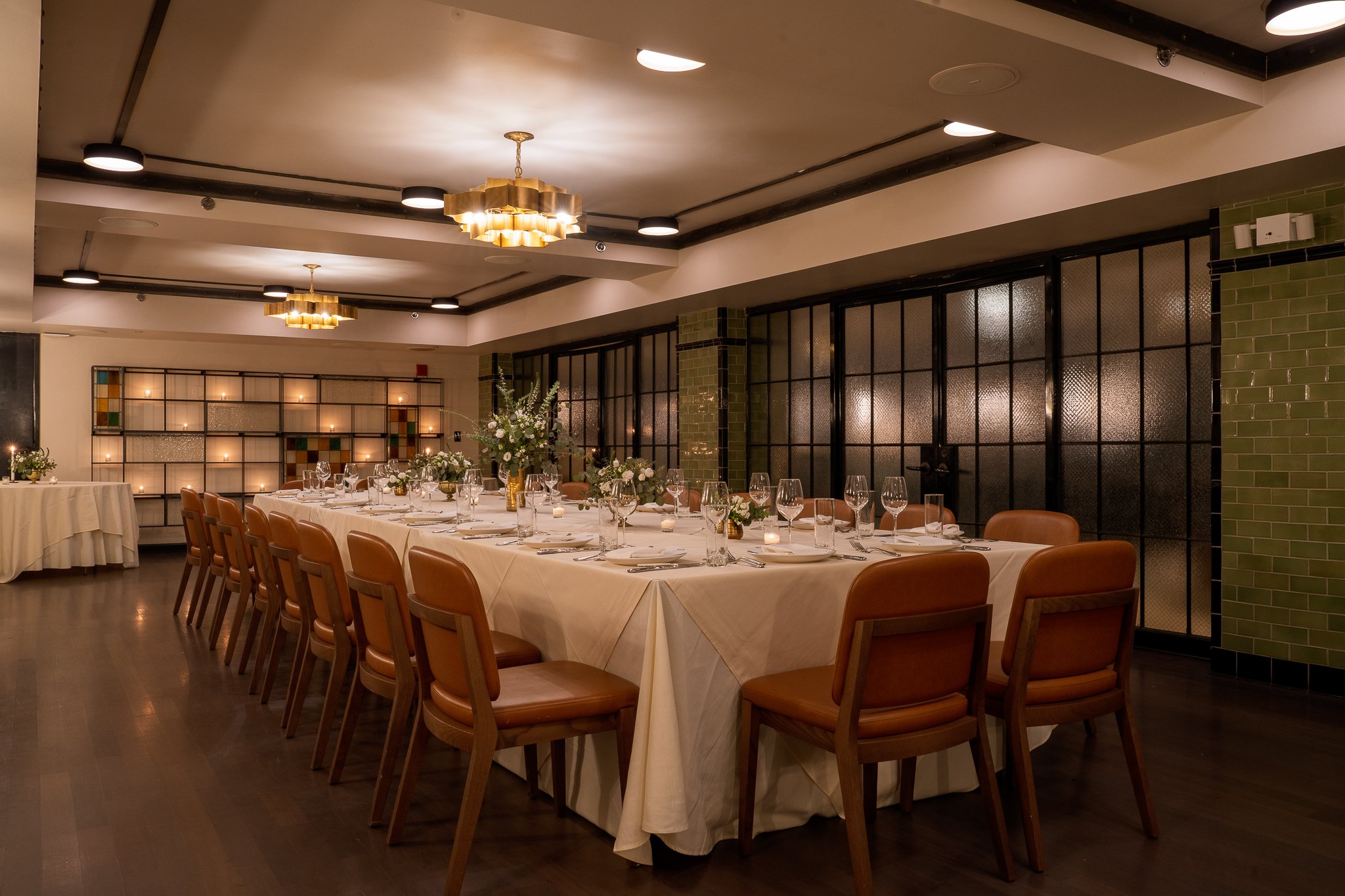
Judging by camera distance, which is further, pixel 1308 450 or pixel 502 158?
pixel 502 158

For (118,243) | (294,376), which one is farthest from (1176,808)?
(294,376)

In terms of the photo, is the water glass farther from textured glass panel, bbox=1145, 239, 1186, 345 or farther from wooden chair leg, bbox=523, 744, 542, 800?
textured glass panel, bbox=1145, 239, 1186, 345

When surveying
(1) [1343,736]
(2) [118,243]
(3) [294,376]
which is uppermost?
(2) [118,243]

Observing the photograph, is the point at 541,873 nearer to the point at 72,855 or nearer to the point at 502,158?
the point at 72,855

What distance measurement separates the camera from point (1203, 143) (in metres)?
4.45

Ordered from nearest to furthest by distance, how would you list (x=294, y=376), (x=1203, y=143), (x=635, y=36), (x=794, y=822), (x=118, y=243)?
(x=794, y=822), (x=635, y=36), (x=1203, y=143), (x=118, y=243), (x=294, y=376)

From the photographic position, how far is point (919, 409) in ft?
23.2

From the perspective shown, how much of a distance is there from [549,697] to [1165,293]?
4.78 metres

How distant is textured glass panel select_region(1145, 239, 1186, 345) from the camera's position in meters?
5.47

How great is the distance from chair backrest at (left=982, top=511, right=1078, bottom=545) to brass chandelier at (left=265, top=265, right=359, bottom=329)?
22.5 feet

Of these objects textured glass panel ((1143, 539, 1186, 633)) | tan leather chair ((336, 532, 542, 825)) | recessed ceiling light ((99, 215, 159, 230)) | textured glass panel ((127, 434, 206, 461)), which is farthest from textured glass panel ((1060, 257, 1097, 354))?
textured glass panel ((127, 434, 206, 461))

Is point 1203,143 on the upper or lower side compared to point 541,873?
upper

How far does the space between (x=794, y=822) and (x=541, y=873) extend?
816 mm

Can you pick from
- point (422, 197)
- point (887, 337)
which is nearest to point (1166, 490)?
point (887, 337)
